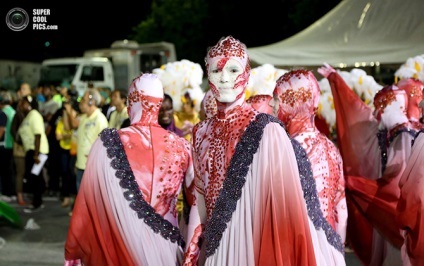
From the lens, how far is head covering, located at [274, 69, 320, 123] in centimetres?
584

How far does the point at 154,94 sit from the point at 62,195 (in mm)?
9409

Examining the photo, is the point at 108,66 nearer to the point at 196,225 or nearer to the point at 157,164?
the point at 157,164

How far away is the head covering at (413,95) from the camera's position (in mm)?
7906

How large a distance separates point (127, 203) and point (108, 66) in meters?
21.1

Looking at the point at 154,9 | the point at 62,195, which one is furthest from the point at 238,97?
the point at 154,9

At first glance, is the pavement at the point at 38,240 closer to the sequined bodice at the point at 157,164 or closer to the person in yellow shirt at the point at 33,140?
the person in yellow shirt at the point at 33,140

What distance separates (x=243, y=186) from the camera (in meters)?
4.50

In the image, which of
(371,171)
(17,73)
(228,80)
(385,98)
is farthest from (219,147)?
(17,73)

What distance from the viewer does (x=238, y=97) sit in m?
4.62

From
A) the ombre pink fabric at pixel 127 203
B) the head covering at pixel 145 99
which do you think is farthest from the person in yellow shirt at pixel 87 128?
the ombre pink fabric at pixel 127 203

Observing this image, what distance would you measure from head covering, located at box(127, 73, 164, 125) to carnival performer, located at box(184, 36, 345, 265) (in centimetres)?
129

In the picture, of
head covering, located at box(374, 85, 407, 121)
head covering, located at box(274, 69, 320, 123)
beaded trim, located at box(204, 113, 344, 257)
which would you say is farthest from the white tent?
beaded trim, located at box(204, 113, 344, 257)

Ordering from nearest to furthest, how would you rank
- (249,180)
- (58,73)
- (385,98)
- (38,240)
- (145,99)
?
(249,180) < (145,99) < (385,98) < (38,240) < (58,73)

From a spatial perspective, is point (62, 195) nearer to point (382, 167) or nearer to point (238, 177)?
point (382, 167)
